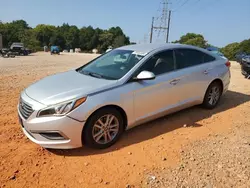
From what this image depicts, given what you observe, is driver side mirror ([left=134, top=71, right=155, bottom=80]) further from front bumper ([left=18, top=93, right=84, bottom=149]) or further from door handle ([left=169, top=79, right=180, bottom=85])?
front bumper ([left=18, top=93, right=84, bottom=149])

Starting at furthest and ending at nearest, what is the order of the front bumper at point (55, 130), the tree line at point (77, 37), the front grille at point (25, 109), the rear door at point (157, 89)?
the tree line at point (77, 37) < the rear door at point (157, 89) < the front grille at point (25, 109) < the front bumper at point (55, 130)

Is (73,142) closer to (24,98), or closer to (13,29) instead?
(24,98)

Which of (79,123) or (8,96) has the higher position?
(79,123)

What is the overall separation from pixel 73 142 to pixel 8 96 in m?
3.92

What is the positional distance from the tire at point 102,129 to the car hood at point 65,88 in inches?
14.3

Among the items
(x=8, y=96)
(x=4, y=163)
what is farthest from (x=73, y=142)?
(x=8, y=96)

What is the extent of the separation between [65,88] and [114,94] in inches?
30.0

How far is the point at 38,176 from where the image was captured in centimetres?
300

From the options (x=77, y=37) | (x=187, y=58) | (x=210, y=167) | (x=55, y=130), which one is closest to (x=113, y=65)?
(x=187, y=58)

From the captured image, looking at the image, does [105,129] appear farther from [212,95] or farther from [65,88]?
[212,95]

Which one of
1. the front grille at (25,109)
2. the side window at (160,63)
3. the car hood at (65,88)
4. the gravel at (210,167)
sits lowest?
the gravel at (210,167)

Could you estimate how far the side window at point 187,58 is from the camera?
15.4 feet

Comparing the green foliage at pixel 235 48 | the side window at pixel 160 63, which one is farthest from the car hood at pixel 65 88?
the green foliage at pixel 235 48

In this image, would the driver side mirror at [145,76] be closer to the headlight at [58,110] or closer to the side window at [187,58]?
the side window at [187,58]
